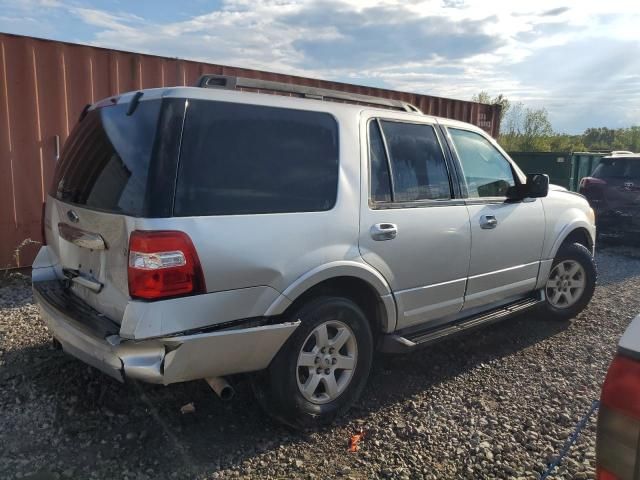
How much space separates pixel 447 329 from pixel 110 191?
2.42m

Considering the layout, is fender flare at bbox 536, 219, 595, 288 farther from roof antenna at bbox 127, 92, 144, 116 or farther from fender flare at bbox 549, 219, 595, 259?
roof antenna at bbox 127, 92, 144, 116

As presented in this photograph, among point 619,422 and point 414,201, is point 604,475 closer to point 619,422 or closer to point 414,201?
point 619,422

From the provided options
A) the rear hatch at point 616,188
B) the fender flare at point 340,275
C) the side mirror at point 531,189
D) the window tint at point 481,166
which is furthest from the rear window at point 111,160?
the rear hatch at point 616,188

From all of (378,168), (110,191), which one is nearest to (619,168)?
(378,168)

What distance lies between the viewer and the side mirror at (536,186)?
431 cm

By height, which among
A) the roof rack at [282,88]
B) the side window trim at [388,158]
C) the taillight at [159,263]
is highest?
the roof rack at [282,88]

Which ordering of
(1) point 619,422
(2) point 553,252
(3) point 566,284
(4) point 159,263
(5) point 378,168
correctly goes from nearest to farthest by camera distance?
1. (1) point 619,422
2. (4) point 159,263
3. (5) point 378,168
4. (2) point 553,252
5. (3) point 566,284

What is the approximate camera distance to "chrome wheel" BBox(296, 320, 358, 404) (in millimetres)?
3000

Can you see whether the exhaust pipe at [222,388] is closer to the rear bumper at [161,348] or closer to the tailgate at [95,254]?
the rear bumper at [161,348]

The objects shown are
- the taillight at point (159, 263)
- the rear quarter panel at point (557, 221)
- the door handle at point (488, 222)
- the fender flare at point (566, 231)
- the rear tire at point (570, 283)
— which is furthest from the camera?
the rear tire at point (570, 283)

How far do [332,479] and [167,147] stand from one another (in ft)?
6.12

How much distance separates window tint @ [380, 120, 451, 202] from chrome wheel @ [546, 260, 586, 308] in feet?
6.22

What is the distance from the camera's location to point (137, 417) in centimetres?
318

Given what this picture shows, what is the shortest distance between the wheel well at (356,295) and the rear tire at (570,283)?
7.47ft
